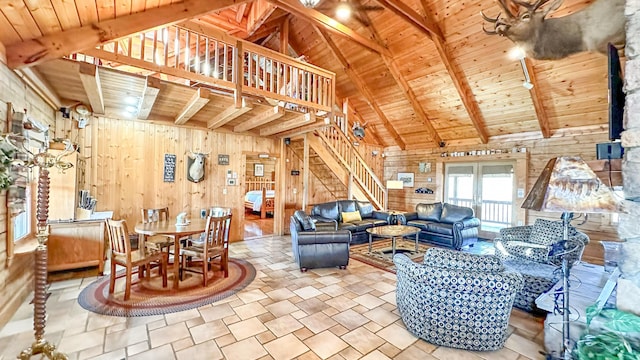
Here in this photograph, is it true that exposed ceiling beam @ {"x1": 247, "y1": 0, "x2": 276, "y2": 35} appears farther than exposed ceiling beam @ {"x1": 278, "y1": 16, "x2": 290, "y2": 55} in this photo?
No

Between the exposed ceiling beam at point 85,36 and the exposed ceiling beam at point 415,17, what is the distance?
351cm

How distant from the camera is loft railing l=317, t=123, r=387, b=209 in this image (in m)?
7.25

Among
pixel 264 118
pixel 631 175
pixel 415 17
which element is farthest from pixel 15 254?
pixel 415 17

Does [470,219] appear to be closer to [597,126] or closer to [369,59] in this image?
[597,126]

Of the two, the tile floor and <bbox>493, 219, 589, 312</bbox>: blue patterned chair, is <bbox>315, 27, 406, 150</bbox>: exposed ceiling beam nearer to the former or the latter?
<bbox>493, 219, 589, 312</bbox>: blue patterned chair

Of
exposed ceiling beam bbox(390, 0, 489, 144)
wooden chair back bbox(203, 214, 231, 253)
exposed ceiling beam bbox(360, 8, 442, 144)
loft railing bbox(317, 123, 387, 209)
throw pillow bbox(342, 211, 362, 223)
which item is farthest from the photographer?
loft railing bbox(317, 123, 387, 209)

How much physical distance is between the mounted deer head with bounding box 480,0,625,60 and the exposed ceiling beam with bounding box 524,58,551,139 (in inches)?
85.3

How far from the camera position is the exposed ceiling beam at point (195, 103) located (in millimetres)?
3930

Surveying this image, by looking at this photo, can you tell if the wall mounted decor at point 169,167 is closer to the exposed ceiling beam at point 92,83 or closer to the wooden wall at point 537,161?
the exposed ceiling beam at point 92,83

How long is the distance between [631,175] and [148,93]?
16.4 feet

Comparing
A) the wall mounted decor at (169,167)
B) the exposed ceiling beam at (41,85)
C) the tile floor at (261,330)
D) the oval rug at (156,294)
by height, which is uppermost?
the exposed ceiling beam at (41,85)

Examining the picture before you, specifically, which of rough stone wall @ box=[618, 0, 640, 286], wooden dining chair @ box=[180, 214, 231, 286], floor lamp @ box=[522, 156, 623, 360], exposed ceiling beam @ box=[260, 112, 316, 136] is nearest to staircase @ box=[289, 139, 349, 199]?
exposed ceiling beam @ box=[260, 112, 316, 136]

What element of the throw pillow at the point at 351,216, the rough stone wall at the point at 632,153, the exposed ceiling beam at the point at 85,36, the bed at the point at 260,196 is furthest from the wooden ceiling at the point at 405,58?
the bed at the point at 260,196

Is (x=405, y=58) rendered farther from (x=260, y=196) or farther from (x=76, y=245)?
(x=76, y=245)
